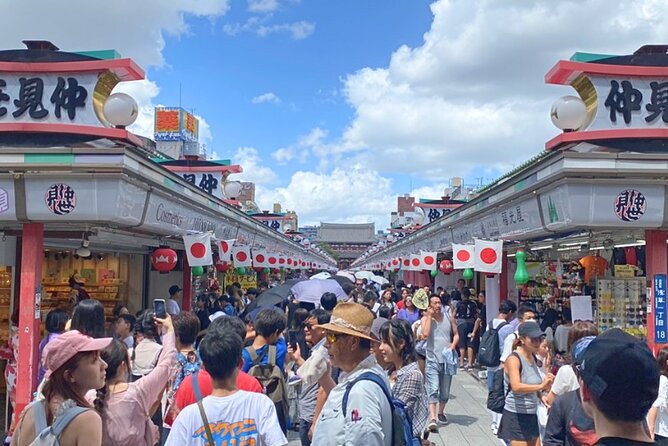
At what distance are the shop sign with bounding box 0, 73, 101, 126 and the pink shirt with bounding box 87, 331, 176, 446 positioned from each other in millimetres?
5452

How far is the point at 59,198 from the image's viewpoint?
24.8 feet

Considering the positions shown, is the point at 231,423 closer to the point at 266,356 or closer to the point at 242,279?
the point at 266,356

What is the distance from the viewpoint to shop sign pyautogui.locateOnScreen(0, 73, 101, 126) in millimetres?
8219

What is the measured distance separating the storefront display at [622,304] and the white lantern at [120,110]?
757 centimetres

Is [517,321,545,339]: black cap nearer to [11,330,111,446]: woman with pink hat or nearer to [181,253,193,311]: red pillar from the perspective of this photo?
[11,330,111,446]: woman with pink hat

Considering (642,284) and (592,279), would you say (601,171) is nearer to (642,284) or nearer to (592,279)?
(642,284)

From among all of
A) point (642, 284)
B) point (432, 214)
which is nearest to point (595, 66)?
point (642, 284)

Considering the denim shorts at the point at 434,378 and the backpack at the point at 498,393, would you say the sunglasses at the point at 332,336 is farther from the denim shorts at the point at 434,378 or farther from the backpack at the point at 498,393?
the denim shorts at the point at 434,378

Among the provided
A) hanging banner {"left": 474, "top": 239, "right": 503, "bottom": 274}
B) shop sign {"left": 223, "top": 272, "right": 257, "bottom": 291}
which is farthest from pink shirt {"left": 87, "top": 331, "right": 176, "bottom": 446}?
shop sign {"left": 223, "top": 272, "right": 257, "bottom": 291}

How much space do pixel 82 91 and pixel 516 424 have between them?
7098 millimetres

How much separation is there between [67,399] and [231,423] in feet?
3.07

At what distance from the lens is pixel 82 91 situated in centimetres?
824

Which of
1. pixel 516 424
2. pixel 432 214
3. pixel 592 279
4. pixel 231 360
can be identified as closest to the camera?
pixel 231 360

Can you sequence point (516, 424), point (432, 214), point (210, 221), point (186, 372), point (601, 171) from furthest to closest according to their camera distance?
point (432, 214), point (210, 221), point (601, 171), point (516, 424), point (186, 372)
